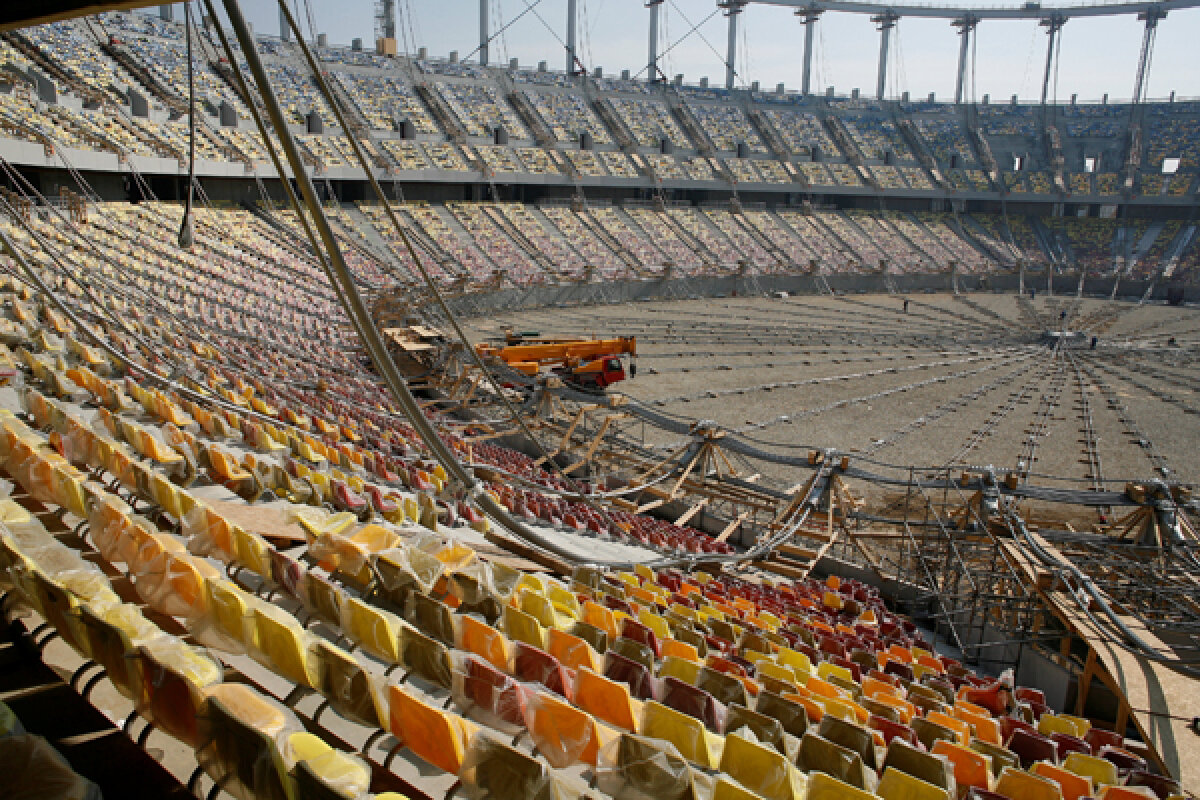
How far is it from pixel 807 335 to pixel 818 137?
104 feet

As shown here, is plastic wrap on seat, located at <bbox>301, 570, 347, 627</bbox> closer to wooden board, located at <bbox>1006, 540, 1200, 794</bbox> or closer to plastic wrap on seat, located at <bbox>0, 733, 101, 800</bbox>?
plastic wrap on seat, located at <bbox>0, 733, 101, 800</bbox>

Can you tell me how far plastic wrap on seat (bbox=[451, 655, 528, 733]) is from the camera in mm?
4609

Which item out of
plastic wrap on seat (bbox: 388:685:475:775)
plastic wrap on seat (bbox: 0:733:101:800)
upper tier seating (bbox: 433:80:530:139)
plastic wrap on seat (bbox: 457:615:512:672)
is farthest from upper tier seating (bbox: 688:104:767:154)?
plastic wrap on seat (bbox: 0:733:101:800)

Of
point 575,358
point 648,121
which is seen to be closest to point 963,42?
point 648,121

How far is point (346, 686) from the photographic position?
4461 millimetres

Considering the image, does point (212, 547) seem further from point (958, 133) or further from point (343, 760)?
point (958, 133)

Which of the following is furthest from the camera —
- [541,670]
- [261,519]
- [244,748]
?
[261,519]

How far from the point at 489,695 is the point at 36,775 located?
2.17 m

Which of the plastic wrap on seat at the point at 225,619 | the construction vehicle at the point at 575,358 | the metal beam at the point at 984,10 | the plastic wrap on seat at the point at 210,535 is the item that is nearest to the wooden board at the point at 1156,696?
the plastic wrap on seat at the point at 225,619

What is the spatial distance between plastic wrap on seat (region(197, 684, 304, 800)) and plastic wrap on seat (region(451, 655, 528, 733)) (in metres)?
1.17

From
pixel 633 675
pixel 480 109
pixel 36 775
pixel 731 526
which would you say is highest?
pixel 480 109

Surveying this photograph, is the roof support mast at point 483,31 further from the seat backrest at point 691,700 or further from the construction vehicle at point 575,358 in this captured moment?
the seat backrest at point 691,700

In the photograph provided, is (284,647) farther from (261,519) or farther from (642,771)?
(261,519)

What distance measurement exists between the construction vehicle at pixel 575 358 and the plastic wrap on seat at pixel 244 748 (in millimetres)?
17774
